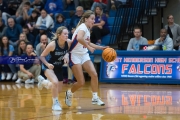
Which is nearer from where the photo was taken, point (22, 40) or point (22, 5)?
point (22, 40)

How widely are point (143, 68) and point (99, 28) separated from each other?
2574mm

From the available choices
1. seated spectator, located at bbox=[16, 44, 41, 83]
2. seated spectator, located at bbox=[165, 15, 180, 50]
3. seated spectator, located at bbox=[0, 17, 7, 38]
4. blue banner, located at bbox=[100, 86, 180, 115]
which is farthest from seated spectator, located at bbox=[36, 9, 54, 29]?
blue banner, located at bbox=[100, 86, 180, 115]

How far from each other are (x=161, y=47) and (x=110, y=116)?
294 inches

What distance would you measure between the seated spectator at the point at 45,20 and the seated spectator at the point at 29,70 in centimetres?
155

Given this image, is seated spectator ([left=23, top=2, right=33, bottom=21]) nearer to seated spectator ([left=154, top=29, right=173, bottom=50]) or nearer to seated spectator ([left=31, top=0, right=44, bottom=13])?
seated spectator ([left=31, top=0, right=44, bottom=13])

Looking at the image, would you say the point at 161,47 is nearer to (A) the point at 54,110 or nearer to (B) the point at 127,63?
(B) the point at 127,63

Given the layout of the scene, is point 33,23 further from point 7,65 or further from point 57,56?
point 57,56

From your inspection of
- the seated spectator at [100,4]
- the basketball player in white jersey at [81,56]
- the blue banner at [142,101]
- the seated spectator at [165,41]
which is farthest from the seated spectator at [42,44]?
the basketball player in white jersey at [81,56]

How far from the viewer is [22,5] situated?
2002cm

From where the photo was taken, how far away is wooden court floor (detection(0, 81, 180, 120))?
890 centimetres

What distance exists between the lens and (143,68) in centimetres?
1560

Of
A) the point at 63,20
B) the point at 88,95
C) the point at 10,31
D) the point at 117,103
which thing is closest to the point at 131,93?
the point at 88,95

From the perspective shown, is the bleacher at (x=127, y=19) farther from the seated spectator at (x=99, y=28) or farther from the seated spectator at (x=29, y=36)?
the seated spectator at (x=29, y=36)

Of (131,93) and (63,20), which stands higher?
(63,20)
